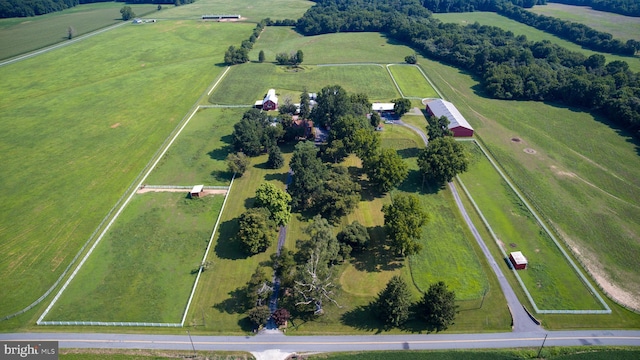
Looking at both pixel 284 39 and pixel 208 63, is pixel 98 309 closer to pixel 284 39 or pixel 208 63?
pixel 208 63

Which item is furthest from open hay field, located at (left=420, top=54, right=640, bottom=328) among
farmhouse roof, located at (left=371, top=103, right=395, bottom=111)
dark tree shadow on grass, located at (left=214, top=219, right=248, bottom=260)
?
dark tree shadow on grass, located at (left=214, top=219, right=248, bottom=260)

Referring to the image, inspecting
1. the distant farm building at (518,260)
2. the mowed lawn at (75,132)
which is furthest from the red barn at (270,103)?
the distant farm building at (518,260)

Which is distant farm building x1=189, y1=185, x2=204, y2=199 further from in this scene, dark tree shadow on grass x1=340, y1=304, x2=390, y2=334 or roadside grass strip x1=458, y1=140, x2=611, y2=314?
roadside grass strip x1=458, y1=140, x2=611, y2=314

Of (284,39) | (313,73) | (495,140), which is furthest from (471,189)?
(284,39)

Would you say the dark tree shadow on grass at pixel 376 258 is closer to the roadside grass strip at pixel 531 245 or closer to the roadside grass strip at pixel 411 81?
the roadside grass strip at pixel 531 245

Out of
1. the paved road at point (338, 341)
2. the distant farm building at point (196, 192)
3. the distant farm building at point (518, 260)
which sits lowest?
the paved road at point (338, 341)

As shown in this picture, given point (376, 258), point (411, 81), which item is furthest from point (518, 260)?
point (411, 81)
